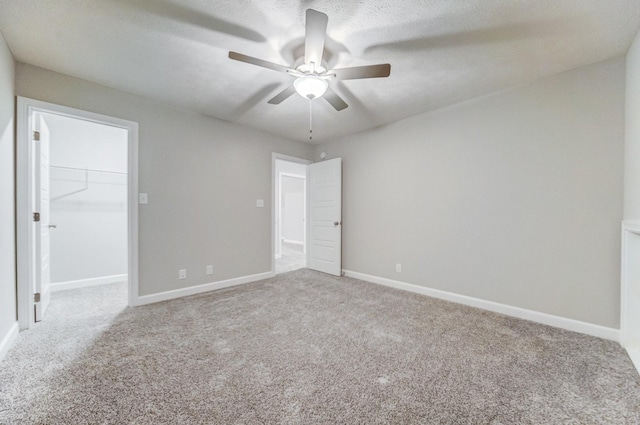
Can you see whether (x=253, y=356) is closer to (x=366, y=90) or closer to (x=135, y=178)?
(x=135, y=178)

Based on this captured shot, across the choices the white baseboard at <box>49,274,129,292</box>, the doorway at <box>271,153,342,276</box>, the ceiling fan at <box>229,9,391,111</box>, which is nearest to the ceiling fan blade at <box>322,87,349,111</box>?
the ceiling fan at <box>229,9,391,111</box>

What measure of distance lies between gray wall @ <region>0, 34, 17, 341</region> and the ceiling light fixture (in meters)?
2.28

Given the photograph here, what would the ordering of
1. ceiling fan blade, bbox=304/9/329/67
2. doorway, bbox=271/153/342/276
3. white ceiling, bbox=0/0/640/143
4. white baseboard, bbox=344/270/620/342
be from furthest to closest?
1. doorway, bbox=271/153/342/276
2. white baseboard, bbox=344/270/620/342
3. white ceiling, bbox=0/0/640/143
4. ceiling fan blade, bbox=304/9/329/67

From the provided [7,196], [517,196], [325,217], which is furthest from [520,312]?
[7,196]

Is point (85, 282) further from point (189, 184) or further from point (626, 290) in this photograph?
point (626, 290)

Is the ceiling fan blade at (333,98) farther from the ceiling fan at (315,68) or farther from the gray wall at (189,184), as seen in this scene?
the gray wall at (189,184)

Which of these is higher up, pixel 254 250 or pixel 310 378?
pixel 254 250

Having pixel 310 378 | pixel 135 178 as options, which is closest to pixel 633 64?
pixel 310 378

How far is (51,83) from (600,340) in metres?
5.56

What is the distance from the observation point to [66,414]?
1346 millimetres

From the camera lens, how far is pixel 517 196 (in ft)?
8.74

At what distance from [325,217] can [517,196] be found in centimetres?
278

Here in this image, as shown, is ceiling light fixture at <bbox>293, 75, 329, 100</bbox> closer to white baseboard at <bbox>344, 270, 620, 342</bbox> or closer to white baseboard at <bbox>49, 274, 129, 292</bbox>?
white baseboard at <bbox>344, 270, 620, 342</bbox>

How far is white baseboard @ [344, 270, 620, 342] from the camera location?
2.22 m
